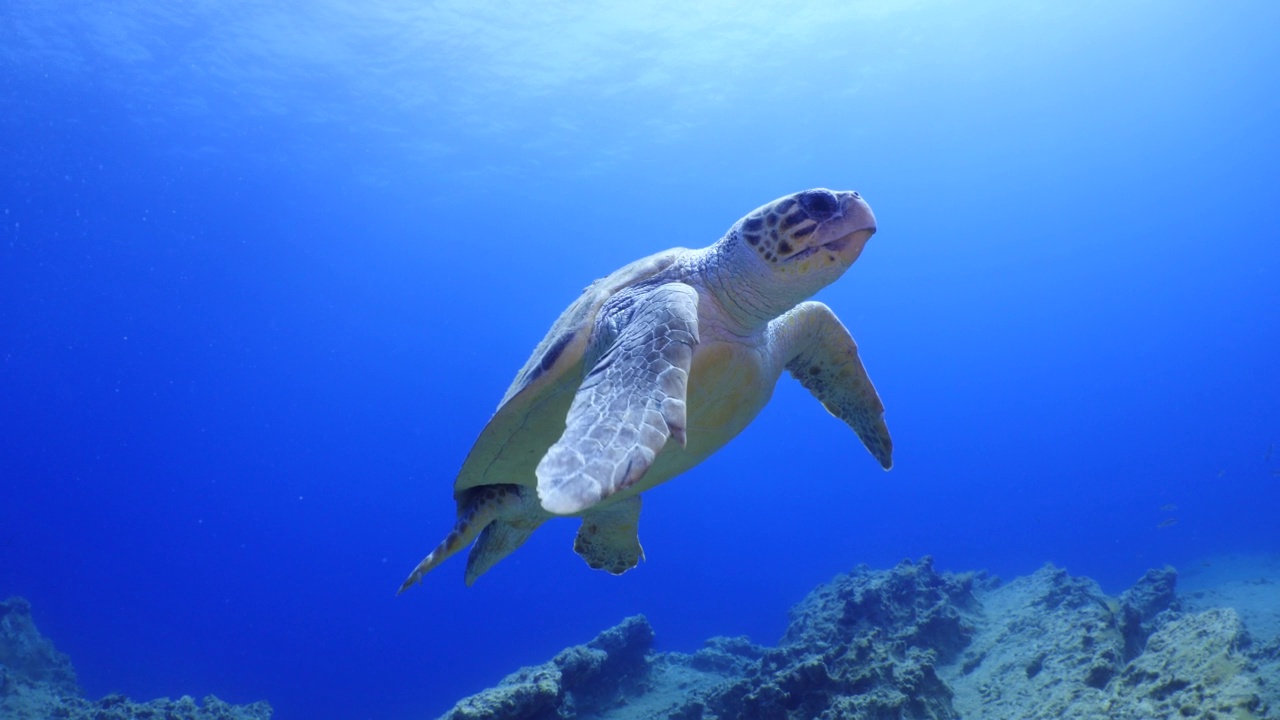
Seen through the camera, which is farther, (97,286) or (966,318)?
(966,318)

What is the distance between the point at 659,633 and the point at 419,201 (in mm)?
28779

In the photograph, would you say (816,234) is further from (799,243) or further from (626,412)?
(626,412)

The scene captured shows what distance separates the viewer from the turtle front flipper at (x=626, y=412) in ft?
6.67

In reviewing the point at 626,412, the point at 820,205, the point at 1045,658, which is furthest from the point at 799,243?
the point at 1045,658

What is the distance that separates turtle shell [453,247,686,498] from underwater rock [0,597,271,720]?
707cm

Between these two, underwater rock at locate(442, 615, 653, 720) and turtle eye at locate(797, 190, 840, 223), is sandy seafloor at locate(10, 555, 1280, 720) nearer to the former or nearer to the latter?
underwater rock at locate(442, 615, 653, 720)

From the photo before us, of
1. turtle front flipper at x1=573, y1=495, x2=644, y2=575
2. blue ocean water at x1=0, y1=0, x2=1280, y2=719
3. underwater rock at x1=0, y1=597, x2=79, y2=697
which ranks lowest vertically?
turtle front flipper at x1=573, y1=495, x2=644, y2=575

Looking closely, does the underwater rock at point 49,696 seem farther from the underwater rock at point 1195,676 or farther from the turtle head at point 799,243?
the underwater rock at point 1195,676

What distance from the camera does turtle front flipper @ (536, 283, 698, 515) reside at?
203 centimetres

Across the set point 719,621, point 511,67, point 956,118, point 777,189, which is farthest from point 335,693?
point 956,118

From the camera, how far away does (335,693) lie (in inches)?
1182

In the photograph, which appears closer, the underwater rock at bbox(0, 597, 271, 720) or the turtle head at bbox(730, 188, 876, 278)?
the turtle head at bbox(730, 188, 876, 278)

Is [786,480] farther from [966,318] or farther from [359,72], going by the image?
[359,72]

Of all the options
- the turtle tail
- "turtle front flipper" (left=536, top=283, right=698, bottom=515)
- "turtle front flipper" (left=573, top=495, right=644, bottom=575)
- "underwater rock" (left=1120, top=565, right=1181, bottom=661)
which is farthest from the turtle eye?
"underwater rock" (left=1120, top=565, right=1181, bottom=661)
